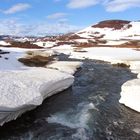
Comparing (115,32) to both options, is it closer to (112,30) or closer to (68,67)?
(112,30)

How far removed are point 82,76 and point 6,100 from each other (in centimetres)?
1660

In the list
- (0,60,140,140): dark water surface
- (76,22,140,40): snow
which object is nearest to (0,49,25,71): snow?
(0,60,140,140): dark water surface

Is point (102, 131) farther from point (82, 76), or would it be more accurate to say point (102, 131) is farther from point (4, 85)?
point (82, 76)

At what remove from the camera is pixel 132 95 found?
20344mm

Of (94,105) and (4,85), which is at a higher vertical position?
(4,85)

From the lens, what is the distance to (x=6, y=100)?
16.7 metres

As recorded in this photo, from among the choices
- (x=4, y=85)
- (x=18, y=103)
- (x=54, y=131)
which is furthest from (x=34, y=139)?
(x=4, y=85)

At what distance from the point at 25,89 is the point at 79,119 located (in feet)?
13.5

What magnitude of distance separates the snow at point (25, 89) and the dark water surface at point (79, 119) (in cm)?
68

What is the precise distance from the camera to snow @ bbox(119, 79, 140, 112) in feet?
64.5

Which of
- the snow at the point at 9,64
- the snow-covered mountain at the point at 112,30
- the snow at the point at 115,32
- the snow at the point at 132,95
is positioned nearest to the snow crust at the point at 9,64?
the snow at the point at 9,64

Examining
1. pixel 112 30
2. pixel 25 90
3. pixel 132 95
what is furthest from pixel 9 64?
pixel 112 30

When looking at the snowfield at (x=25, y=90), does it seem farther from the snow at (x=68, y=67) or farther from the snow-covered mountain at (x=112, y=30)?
the snow-covered mountain at (x=112, y=30)

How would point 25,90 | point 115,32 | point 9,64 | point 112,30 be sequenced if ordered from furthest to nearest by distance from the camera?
point 112,30, point 115,32, point 9,64, point 25,90
